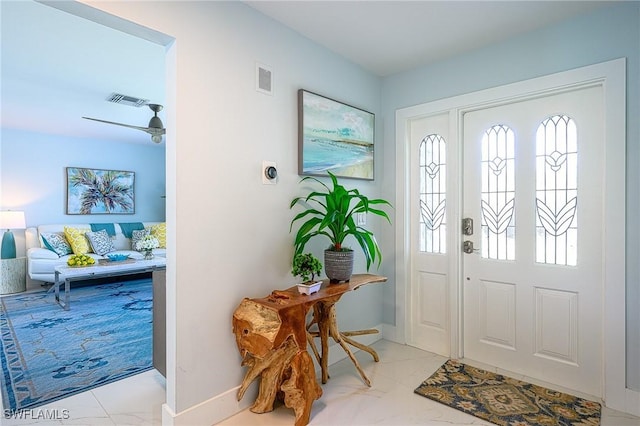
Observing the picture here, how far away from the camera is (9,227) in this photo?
4762mm

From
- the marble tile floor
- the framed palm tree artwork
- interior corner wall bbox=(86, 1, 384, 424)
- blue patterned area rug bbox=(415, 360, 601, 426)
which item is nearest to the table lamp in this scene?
the framed palm tree artwork

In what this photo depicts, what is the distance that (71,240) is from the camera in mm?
5242

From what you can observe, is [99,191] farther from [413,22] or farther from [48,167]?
[413,22]

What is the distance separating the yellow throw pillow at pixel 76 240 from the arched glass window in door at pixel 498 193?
18.4 feet

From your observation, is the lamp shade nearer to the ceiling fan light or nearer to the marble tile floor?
the ceiling fan light

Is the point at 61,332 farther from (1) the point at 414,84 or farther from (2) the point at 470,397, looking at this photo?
(1) the point at 414,84

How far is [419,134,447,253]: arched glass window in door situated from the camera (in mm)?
2879

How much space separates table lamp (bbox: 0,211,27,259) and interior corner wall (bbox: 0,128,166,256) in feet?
0.71

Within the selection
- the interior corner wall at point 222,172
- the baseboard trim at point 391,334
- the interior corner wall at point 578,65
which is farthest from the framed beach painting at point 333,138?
the baseboard trim at point 391,334

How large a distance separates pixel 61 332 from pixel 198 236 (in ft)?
8.24

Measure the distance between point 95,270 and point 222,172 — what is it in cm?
348

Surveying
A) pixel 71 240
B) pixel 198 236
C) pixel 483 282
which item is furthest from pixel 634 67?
pixel 71 240

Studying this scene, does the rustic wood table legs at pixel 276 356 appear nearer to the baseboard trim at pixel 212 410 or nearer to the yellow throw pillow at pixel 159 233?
Result: the baseboard trim at pixel 212 410

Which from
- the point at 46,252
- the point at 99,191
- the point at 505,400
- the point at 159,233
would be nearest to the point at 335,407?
the point at 505,400
